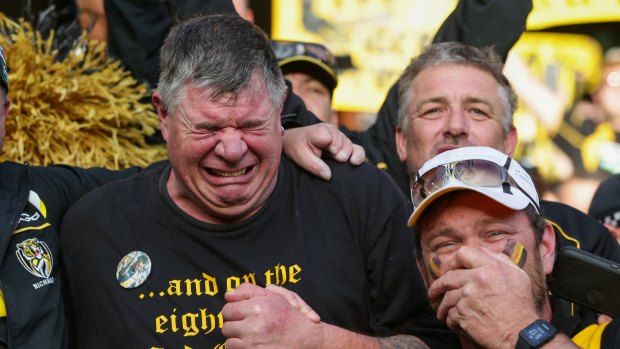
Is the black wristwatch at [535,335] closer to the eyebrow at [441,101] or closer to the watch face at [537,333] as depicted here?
the watch face at [537,333]

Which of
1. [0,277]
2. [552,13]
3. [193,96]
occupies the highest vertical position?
[193,96]

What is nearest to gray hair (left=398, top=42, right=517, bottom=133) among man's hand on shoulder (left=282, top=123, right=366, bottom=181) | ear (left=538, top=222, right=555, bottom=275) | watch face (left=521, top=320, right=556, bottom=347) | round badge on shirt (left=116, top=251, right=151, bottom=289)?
man's hand on shoulder (left=282, top=123, right=366, bottom=181)

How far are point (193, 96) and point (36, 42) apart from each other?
1.31m

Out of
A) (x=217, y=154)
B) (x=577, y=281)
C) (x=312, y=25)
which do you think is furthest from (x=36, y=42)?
(x=312, y=25)

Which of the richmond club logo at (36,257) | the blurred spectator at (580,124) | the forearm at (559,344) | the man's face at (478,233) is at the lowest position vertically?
the blurred spectator at (580,124)

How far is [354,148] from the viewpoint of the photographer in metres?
3.26

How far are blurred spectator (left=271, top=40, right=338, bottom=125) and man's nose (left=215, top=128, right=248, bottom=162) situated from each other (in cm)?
189

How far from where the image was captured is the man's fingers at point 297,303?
2.76 meters

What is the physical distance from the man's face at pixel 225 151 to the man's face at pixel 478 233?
543 millimetres

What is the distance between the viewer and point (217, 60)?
115 inches

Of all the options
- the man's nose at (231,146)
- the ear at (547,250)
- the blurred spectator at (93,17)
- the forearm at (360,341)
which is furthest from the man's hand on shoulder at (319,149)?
the blurred spectator at (93,17)

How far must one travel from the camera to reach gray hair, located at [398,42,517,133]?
400 centimetres

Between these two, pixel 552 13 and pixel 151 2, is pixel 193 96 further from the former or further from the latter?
pixel 552 13

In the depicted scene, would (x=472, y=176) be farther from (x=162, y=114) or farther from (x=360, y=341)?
(x=162, y=114)
